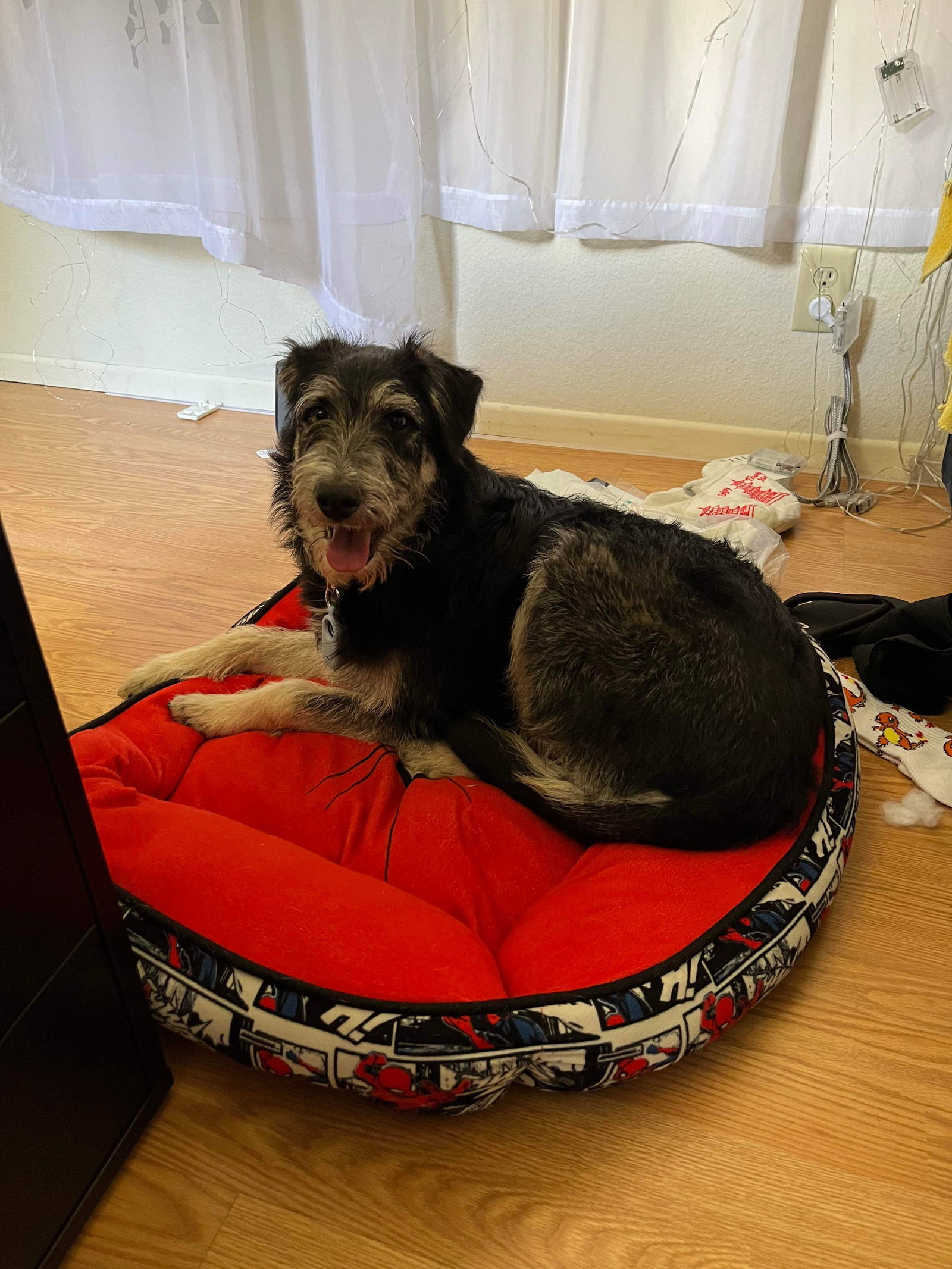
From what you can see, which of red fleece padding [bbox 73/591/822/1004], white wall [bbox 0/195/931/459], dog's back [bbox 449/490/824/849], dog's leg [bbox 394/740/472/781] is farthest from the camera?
white wall [bbox 0/195/931/459]

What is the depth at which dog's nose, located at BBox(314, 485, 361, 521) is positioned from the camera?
1.66 m

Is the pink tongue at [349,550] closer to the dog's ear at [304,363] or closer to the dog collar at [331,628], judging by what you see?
the dog collar at [331,628]

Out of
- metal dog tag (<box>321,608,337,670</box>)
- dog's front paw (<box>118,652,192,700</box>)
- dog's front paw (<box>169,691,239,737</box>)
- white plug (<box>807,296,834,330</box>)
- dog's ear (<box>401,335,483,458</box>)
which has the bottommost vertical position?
dog's front paw (<box>118,652,192,700</box>)

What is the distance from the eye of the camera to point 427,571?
1933mm

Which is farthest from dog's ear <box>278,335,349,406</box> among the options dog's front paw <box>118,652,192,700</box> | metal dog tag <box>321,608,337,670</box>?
dog's front paw <box>118,652,192,700</box>

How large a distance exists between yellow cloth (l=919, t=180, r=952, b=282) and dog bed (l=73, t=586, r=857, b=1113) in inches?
60.6

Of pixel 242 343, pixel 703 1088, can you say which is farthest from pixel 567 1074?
pixel 242 343

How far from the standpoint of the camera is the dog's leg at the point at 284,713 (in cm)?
199

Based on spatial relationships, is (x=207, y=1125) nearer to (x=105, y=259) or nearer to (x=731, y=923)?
(x=731, y=923)

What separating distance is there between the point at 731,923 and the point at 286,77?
3169mm

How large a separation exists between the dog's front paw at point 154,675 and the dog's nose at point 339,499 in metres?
0.73

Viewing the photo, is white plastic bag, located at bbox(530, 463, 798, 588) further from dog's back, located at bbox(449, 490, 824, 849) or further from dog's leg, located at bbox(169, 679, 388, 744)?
dog's leg, located at bbox(169, 679, 388, 744)

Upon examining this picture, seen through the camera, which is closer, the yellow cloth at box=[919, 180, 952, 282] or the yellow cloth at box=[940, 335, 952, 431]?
the yellow cloth at box=[940, 335, 952, 431]

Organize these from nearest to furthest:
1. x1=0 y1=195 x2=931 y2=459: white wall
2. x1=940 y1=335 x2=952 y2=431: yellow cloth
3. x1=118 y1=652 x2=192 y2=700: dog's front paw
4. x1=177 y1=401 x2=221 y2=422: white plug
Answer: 1. x1=118 y1=652 x2=192 y2=700: dog's front paw
2. x1=940 y1=335 x2=952 y2=431: yellow cloth
3. x1=0 y1=195 x2=931 y2=459: white wall
4. x1=177 y1=401 x2=221 y2=422: white plug
